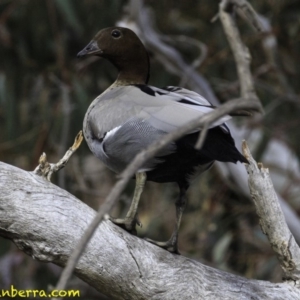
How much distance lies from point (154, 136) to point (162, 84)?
7.69 ft

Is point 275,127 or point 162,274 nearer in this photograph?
point 162,274

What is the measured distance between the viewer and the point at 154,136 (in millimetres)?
2209

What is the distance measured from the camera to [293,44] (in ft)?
16.3

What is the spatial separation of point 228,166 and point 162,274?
5.87 ft

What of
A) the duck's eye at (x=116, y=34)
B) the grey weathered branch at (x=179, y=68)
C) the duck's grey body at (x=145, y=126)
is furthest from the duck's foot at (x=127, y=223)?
the grey weathered branch at (x=179, y=68)

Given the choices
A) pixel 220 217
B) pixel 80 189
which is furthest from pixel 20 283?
pixel 220 217

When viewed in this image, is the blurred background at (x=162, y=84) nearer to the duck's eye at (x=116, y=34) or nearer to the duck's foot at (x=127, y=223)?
the duck's eye at (x=116, y=34)

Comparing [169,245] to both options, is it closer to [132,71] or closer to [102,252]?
[102,252]

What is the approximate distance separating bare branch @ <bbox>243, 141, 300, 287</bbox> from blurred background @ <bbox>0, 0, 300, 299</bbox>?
5.97 ft

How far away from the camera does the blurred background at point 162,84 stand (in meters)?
4.31

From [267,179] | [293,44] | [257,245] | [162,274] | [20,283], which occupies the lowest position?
[20,283]

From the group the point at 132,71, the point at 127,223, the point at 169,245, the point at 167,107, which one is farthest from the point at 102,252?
the point at 132,71

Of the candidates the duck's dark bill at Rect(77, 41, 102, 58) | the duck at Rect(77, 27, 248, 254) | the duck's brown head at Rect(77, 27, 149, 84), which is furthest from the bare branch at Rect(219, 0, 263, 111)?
the duck's dark bill at Rect(77, 41, 102, 58)

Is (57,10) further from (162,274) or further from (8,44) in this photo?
(162,274)
